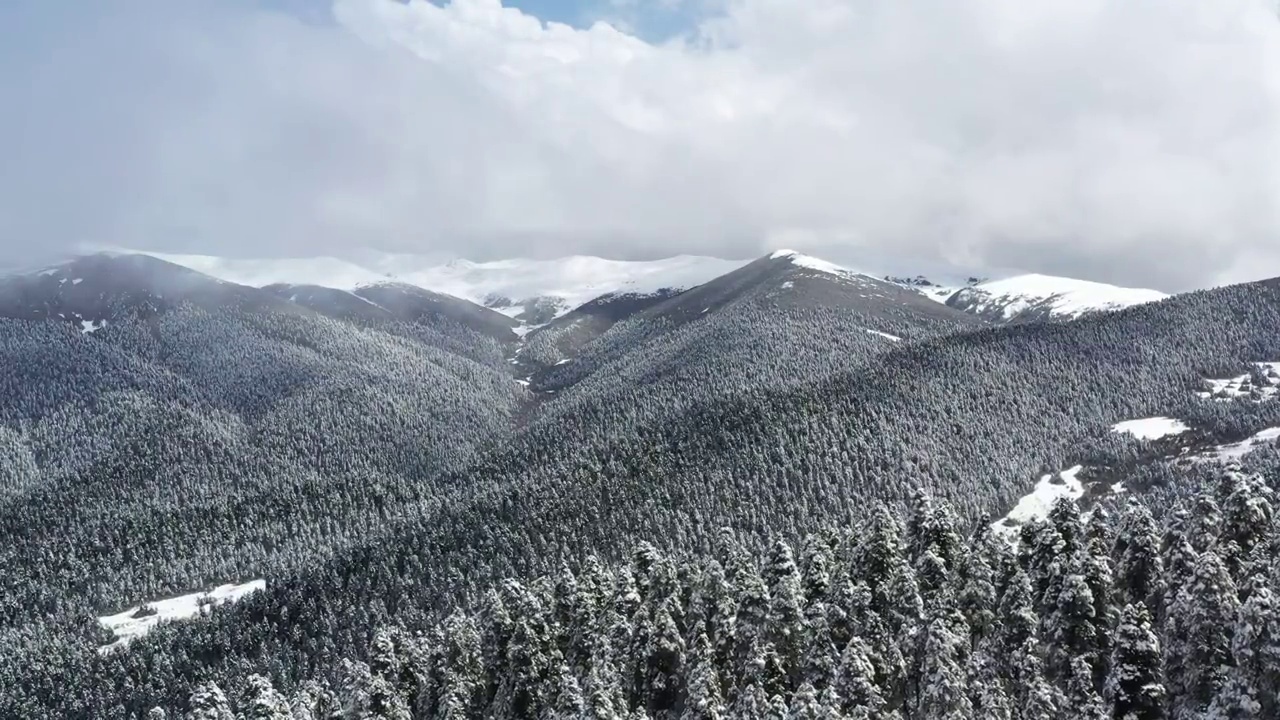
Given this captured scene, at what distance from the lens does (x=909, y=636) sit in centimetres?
5681

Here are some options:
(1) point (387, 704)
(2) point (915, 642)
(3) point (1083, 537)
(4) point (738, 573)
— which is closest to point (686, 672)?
(4) point (738, 573)

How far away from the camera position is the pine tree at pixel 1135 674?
48.4 metres

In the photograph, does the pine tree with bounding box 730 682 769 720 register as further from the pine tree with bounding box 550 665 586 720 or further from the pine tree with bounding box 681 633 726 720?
the pine tree with bounding box 550 665 586 720

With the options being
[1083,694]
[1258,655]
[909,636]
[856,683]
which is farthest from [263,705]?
[1258,655]

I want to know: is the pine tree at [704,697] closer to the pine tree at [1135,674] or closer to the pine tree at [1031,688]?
the pine tree at [1031,688]

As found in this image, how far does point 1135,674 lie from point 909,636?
1330 centimetres

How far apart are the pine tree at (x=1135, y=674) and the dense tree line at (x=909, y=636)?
120 mm

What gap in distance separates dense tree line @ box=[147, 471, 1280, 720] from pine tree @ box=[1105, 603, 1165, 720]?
0.39ft

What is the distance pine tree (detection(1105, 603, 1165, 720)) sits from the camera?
159 feet

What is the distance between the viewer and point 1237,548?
55125 mm

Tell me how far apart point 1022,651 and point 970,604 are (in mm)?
6984

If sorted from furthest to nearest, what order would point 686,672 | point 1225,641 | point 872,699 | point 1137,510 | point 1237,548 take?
point 686,672 < point 1137,510 < point 1237,548 < point 872,699 < point 1225,641

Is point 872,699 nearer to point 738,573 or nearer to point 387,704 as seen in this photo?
point 738,573

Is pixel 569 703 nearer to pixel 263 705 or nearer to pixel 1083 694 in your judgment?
pixel 263 705
